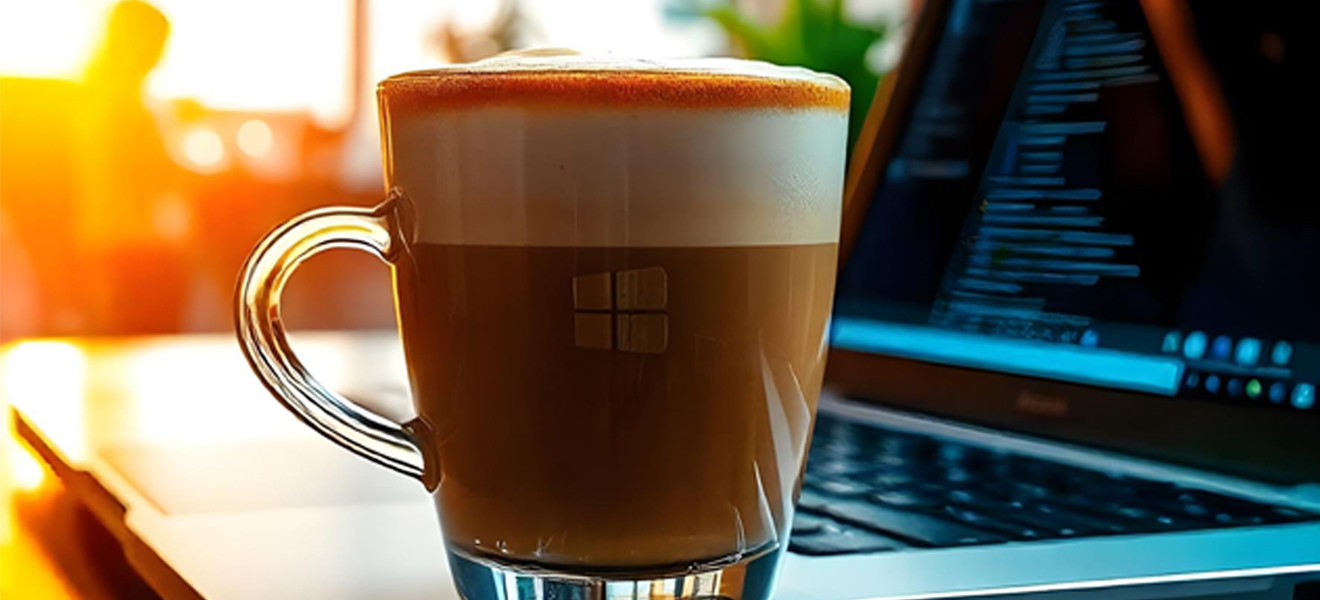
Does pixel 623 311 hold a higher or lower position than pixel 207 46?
higher

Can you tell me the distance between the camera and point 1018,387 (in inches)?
28.0

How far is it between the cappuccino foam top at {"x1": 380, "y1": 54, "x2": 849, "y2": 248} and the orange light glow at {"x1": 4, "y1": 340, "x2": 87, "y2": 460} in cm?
32

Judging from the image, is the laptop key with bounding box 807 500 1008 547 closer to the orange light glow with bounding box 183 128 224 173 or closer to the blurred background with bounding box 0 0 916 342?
the blurred background with bounding box 0 0 916 342

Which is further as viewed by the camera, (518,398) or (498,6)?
(498,6)

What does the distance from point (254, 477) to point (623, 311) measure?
269 millimetres

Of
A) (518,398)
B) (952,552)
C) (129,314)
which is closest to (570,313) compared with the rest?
(518,398)

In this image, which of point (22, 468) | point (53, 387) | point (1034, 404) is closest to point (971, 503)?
point (1034, 404)

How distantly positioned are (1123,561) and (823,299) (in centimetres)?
13

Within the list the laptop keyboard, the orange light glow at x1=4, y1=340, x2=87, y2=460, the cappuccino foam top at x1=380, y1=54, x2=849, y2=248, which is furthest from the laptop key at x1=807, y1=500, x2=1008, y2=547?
the orange light glow at x1=4, y1=340, x2=87, y2=460

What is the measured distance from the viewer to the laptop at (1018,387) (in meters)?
0.41

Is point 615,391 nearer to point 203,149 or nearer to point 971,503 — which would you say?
point 971,503

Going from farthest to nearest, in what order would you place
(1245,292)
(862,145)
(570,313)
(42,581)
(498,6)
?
(498,6), (862,145), (1245,292), (42,581), (570,313)

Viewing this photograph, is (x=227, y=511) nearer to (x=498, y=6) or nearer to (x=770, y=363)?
(x=770, y=363)

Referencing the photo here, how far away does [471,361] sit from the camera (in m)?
0.36
